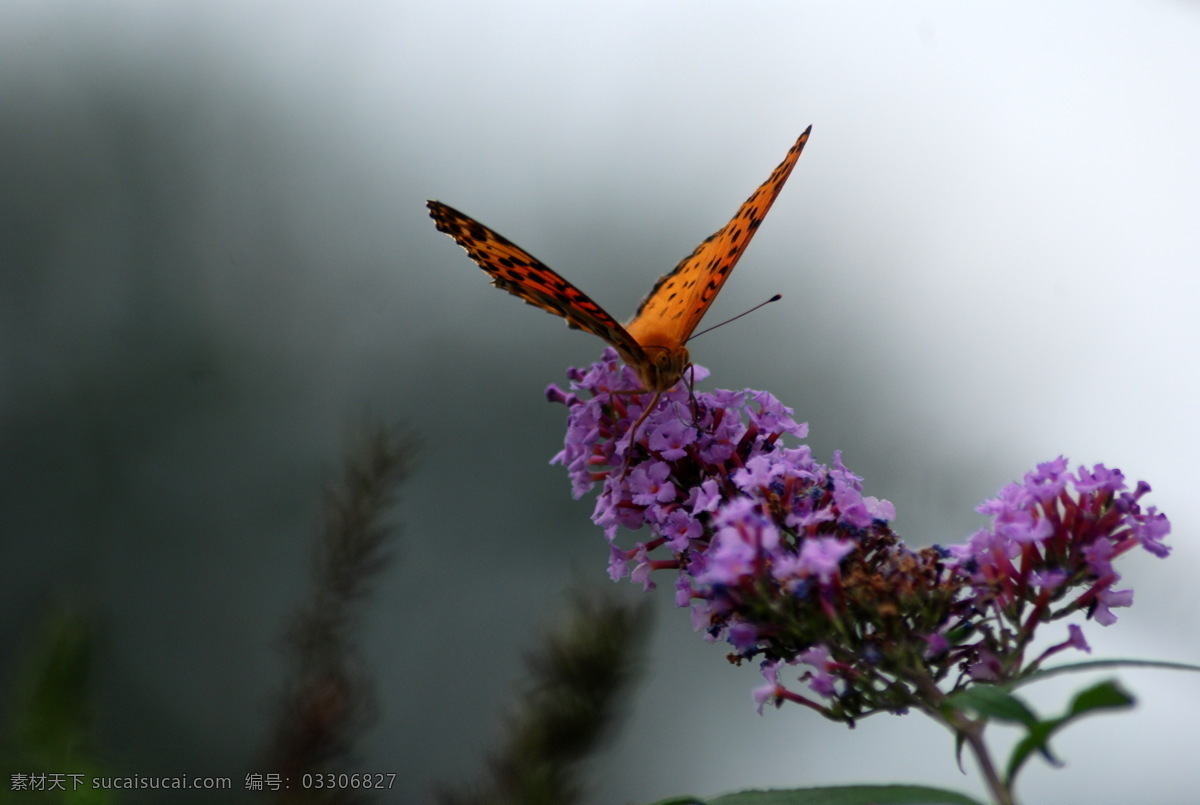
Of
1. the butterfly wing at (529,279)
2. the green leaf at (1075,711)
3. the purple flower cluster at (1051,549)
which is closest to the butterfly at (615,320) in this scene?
the butterfly wing at (529,279)

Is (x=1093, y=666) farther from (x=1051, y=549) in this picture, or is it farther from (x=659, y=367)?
(x=659, y=367)

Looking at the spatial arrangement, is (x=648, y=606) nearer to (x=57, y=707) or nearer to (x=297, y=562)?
(x=57, y=707)

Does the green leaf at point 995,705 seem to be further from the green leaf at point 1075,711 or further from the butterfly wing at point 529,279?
the butterfly wing at point 529,279

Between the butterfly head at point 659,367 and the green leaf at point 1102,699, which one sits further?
the butterfly head at point 659,367

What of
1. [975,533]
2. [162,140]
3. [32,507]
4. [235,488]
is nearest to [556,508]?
[235,488]

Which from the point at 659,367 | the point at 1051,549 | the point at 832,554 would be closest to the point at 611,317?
the point at 659,367

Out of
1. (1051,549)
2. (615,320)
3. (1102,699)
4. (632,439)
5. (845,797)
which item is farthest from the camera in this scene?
(615,320)
